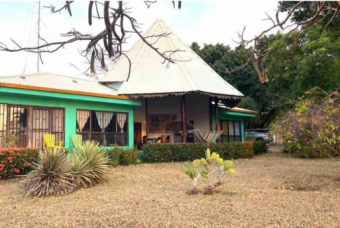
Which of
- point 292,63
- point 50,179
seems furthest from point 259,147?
point 50,179

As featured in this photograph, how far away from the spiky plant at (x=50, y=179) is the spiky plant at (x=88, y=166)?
1.13ft

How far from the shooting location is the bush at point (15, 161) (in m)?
10.6

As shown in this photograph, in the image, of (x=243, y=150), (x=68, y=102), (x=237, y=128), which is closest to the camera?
(x=68, y=102)

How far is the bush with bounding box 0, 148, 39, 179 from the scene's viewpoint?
10.6 m

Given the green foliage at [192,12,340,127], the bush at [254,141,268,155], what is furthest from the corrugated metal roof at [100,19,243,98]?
the bush at [254,141,268,155]

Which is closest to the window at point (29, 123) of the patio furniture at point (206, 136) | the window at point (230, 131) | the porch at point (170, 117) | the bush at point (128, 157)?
the bush at point (128, 157)

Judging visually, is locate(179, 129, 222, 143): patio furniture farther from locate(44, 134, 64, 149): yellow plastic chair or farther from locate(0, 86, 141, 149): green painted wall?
locate(44, 134, 64, 149): yellow plastic chair

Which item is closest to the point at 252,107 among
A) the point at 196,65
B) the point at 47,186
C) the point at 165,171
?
the point at 196,65

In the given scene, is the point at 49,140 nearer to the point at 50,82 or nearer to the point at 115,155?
the point at 115,155

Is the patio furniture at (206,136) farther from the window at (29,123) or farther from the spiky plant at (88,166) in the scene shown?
the spiky plant at (88,166)

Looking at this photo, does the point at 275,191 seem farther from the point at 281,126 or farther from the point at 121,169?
the point at 121,169

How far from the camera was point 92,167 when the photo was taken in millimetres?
9867

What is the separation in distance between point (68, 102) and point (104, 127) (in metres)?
2.21

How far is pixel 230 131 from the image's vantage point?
78.1 ft
